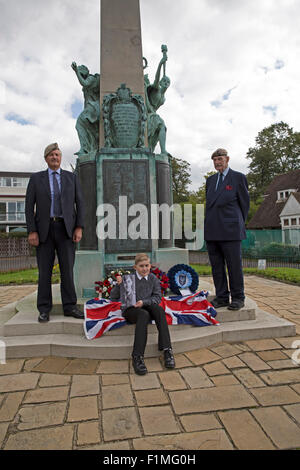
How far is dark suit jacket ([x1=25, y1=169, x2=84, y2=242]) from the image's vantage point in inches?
137

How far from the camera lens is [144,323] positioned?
9.77 feet

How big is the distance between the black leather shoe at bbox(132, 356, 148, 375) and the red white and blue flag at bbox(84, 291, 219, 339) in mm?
622

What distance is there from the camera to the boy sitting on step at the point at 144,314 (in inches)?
113

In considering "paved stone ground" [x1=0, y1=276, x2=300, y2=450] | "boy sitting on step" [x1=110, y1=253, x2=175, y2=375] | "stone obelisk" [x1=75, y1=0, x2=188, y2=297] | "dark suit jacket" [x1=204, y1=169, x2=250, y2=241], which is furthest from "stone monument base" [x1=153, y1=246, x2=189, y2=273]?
"paved stone ground" [x1=0, y1=276, x2=300, y2=450]

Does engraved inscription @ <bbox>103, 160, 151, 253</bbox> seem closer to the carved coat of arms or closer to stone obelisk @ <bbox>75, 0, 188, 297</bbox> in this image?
stone obelisk @ <bbox>75, 0, 188, 297</bbox>

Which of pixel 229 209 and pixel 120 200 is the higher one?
pixel 120 200

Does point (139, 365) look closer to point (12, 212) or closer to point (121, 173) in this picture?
point (121, 173)

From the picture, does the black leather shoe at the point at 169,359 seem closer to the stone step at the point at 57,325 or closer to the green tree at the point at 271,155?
the stone step at the point at 57,325

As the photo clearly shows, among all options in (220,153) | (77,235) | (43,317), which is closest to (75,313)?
(43,317)

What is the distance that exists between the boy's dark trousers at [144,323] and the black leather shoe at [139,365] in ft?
0.12

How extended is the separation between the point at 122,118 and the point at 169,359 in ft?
12.5

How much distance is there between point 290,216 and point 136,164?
85.0 feet

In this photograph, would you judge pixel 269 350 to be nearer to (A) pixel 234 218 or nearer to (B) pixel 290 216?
(A) pixel 234 218

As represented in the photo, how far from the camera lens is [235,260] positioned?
3848 mm
